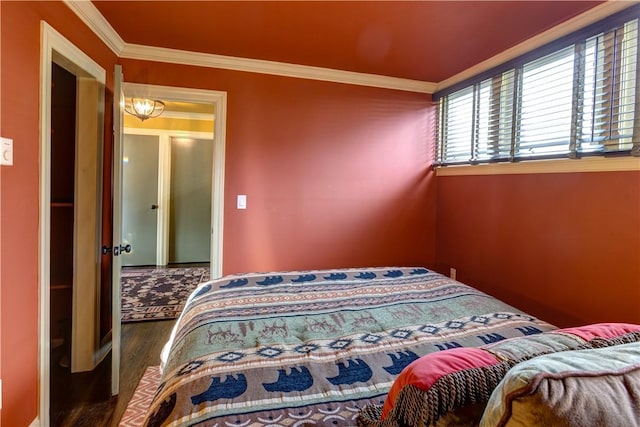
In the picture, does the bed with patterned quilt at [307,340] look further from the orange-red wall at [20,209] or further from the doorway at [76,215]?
the doorway at [76,215]

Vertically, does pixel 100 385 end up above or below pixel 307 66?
below

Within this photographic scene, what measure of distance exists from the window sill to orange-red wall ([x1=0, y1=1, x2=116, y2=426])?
2944 millimetres

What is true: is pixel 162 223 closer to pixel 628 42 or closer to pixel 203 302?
pixel 203 302

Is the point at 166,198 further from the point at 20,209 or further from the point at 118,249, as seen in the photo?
the point at 20,209

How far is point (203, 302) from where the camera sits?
177 centimetres

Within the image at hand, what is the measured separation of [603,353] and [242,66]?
2.91m

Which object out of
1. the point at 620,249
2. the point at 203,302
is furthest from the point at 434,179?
the point at 203,302

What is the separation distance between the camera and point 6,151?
143cm

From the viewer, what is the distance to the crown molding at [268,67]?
267 cm

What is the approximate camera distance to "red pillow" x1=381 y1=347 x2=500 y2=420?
778 millimetres

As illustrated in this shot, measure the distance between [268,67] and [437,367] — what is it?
9.00ft

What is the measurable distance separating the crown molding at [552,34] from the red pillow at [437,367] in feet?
7.02

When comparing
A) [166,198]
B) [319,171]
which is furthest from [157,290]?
[319,171]

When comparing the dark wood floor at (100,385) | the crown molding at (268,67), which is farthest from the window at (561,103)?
the dark wood floor at (100,385)
